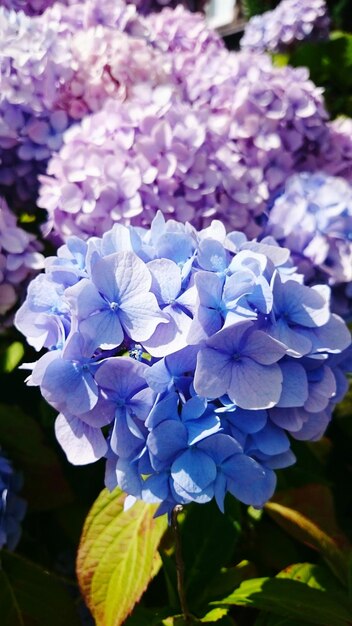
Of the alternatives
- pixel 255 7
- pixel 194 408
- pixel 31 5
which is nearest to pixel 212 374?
pixel 194 408

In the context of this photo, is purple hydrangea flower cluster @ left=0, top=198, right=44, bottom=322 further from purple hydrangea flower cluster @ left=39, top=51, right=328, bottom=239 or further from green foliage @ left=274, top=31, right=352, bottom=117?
green foliage @ left=274, top=31, right=352, bottom=117

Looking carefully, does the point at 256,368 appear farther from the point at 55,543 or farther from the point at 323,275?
the point at 55,543

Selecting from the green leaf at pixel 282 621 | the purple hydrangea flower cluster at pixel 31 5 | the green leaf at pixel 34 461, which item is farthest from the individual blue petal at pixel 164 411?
the purple hydrangea flower cluster at pixel 31 5

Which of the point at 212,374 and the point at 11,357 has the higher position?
the point at 212,374

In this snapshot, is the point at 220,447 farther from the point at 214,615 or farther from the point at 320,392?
the point at 214,615

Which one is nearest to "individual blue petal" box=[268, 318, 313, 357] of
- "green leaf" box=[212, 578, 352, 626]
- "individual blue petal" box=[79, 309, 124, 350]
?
"individual blue petal" box=[79, 309, 124, 350]
